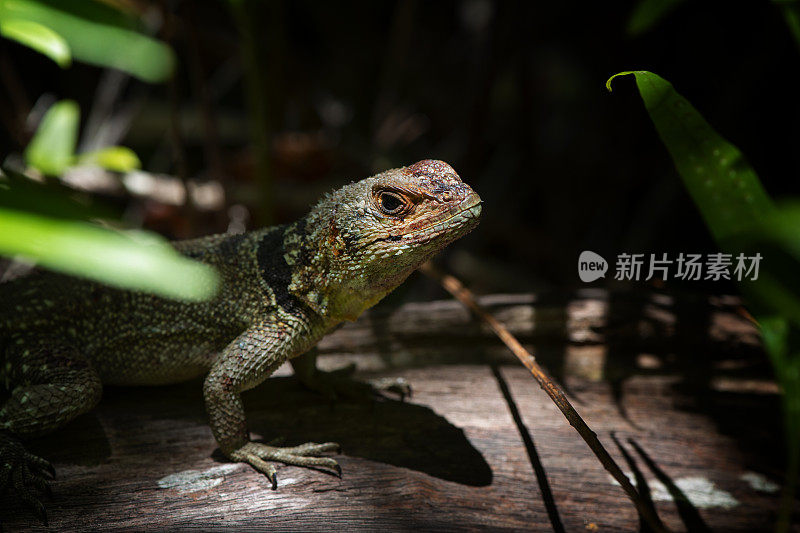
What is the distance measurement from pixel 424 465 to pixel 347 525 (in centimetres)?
66

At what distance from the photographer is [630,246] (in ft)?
22.1

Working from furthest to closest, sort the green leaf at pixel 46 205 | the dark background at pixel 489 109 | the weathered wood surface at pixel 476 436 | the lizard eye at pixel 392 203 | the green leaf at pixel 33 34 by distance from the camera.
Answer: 1. the dark background at pixel 489 109
2. the lizard eye at pixel 392 203
3. the weathered wood surface at pixel 476 436
4. the green leaf at pixel 33 34
5. the green leaf at pixel 46 205

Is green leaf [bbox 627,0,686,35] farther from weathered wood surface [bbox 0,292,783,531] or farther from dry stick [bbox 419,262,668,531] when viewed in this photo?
weathered wood surface [bbox 0,292,783,531]

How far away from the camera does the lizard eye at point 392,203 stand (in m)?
3.04

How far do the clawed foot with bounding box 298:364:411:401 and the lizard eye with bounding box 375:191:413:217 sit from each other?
1.37 metres


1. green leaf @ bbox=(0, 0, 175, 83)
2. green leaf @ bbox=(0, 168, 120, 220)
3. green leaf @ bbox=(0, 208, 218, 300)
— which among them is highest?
green leaf @ bbox=(0, 0, 175, 83)

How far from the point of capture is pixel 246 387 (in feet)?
10.4

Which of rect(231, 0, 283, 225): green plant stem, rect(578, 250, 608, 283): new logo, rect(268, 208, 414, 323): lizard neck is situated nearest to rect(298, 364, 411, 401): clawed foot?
rect(268, 208, 414, 323): lizard neck

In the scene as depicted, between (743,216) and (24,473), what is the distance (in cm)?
340

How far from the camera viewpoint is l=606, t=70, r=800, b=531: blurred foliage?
1872mm

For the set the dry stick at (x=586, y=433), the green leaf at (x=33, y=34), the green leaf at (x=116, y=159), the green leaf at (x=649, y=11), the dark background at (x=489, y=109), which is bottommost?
the dry stick at (x=586, y=433)

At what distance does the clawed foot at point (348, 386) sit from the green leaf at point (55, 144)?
2.38 m

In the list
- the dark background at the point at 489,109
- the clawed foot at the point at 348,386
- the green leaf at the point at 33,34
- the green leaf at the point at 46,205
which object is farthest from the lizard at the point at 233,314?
the dark background at the point at 489,109

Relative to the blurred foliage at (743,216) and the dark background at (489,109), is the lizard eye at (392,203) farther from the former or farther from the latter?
the dark background at (489,109)
